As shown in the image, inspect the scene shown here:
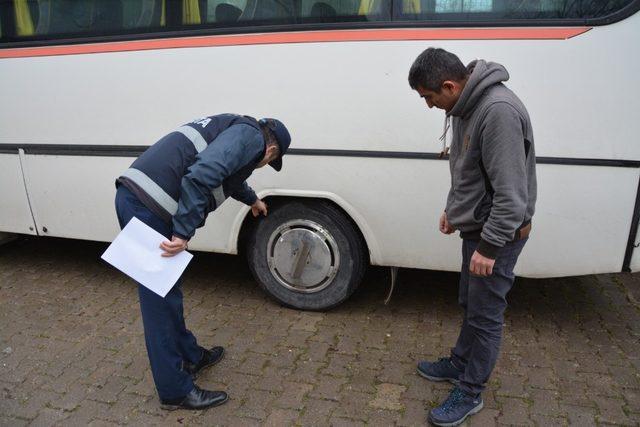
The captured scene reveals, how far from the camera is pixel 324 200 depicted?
3326mm

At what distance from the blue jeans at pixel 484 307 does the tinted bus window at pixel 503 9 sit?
116 centimetres

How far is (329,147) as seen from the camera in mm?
3148

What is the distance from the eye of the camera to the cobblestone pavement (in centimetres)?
272

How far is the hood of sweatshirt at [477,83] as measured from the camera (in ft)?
7.06

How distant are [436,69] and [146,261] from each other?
143cm

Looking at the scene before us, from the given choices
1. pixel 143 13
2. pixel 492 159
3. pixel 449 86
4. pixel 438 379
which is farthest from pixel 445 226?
pixel 143 13

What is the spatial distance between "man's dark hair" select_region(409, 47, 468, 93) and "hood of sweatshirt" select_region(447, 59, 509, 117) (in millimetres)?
54

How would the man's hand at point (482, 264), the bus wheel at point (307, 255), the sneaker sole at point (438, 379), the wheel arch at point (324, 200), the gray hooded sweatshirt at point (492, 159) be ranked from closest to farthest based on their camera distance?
the gray hooded sweatshirt at point (492, 159)
the man's hand at point (482, 264)
the sneaker sole at point (438, 379)
the wheel arch at point (324, 200)
the bus wheel at point (307, 255)

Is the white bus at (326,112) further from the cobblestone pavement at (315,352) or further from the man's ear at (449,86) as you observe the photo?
the man's ear at (449,86)

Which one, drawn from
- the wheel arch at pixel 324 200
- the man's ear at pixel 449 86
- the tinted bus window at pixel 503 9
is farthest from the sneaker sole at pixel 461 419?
the tinted bus window at pixel 503 9

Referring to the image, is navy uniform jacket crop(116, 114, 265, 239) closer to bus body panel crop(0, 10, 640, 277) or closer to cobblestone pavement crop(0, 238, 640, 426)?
bus body panel crop(0, 10, 640, 277)

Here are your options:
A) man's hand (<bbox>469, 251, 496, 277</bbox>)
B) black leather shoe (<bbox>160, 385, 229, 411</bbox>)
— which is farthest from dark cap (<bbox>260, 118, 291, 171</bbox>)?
black leather shoe (<bbox>160, 385, 229, 411</bbox>)

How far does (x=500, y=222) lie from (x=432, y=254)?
43.5 inches

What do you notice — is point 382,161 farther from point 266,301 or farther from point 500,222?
point 266,301
